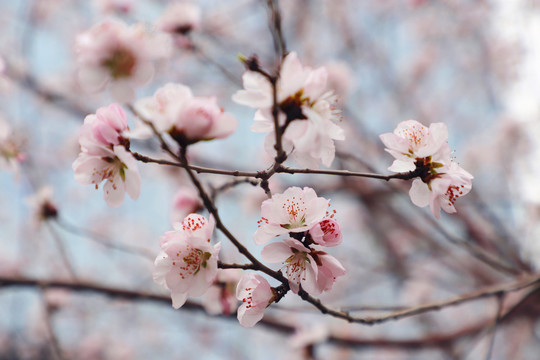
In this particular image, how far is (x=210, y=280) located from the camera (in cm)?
85

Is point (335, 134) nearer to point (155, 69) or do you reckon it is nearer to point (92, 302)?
point (155, 69)

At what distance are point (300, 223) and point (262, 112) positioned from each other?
0.83 ft

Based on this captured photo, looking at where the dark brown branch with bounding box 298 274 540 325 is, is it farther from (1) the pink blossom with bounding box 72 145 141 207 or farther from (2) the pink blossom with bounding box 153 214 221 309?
(1) the pink blossom with bounding box 72 145 141 207

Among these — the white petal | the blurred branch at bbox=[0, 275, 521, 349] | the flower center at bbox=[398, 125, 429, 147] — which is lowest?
the blurred branch at bbox=[0, 275, 521, 349]

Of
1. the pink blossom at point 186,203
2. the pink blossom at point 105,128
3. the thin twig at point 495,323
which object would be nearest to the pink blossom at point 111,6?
the pink blossom at point 186,203

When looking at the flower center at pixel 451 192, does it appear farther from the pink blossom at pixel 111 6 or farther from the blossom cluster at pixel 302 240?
the pink blossom at pixel 111 6

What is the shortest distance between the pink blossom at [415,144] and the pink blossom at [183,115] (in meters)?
0.39

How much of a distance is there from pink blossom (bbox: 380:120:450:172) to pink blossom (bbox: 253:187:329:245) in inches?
7.3

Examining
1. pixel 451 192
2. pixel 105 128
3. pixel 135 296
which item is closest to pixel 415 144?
pixel 451 192

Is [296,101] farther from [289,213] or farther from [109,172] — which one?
[109,172]

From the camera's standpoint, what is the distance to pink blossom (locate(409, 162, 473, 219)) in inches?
34.0

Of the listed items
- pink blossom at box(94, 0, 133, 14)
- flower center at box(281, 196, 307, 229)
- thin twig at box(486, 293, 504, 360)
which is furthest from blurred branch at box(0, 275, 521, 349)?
pink blossom at box(94, 0, 133, 14)

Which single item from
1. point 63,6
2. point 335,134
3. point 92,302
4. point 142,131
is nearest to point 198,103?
point 142,131

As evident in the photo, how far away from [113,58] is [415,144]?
0.71 meters
